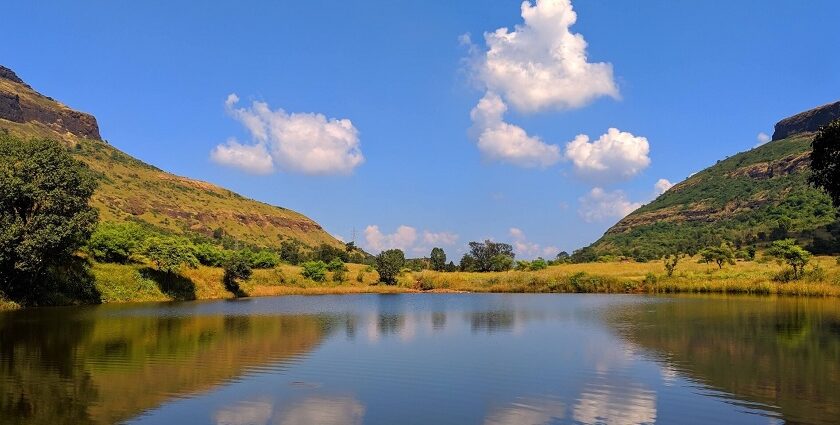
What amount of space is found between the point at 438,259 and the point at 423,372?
4911 inches

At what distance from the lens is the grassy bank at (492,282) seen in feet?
216

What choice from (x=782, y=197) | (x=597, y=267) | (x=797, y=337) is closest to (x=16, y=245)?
(x=797, y=337)

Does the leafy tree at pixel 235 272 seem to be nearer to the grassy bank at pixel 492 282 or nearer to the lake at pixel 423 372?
the grassy bank at pixel 492 282

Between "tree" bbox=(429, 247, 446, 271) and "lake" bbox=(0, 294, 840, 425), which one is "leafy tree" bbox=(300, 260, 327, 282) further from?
"lake" bbox=(0, 294, 840, 425)

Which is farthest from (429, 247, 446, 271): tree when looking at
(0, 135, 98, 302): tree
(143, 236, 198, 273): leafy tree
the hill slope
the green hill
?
(0, 135, 98, 302): tree

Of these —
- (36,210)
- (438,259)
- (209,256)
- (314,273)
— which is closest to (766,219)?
(438,259)

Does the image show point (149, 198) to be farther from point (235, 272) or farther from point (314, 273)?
point (235, 272)

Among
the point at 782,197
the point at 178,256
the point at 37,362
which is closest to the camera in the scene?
the point at 37,362

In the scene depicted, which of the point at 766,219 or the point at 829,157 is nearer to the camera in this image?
the point at 829,157

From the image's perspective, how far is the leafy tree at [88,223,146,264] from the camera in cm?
6800

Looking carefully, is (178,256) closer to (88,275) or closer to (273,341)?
(88,275)

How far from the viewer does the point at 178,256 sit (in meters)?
75.0

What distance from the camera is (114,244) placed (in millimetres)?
69125

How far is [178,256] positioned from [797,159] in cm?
18887
